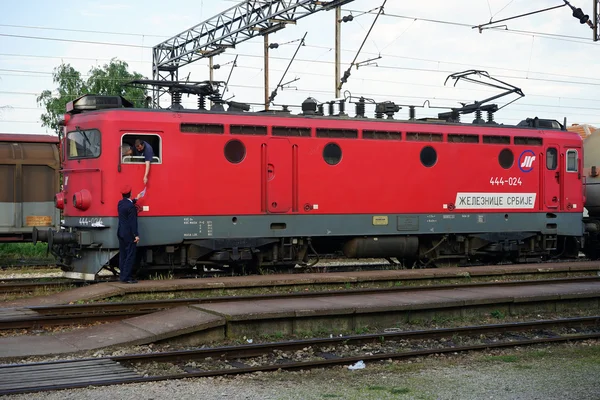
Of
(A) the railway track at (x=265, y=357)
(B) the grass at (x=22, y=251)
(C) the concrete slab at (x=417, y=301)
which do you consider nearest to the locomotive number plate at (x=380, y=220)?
(C) the concrete slab at (x=417, y=301)

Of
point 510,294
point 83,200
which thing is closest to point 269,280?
point 83,200

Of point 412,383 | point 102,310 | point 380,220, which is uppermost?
point 380,220

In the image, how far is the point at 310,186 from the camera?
16.6 meters

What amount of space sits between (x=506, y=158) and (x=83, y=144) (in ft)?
34.4

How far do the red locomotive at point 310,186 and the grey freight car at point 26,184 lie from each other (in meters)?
5.62

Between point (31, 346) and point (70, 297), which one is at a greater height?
point (70, 297)

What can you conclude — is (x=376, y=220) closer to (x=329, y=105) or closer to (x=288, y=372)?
(x=329, y=105)

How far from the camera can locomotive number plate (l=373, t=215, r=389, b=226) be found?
17312mm

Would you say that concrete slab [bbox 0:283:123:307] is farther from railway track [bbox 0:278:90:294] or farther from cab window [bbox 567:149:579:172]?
cab window [bbox 567:149:579:172]

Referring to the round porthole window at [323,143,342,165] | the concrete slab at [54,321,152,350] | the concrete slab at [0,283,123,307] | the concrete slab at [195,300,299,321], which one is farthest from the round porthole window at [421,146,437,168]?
the concrete slab at [54,321,152,350]

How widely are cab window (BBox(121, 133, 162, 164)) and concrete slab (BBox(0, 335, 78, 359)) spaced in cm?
530

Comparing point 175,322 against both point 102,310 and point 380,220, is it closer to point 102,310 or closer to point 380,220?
point 102,310

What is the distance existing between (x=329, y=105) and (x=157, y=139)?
14.8 feet

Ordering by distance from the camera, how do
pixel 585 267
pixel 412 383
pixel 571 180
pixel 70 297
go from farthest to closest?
pixel 571 180 → pixel 585 267 → pixel 70 297 → pixel 412 383
